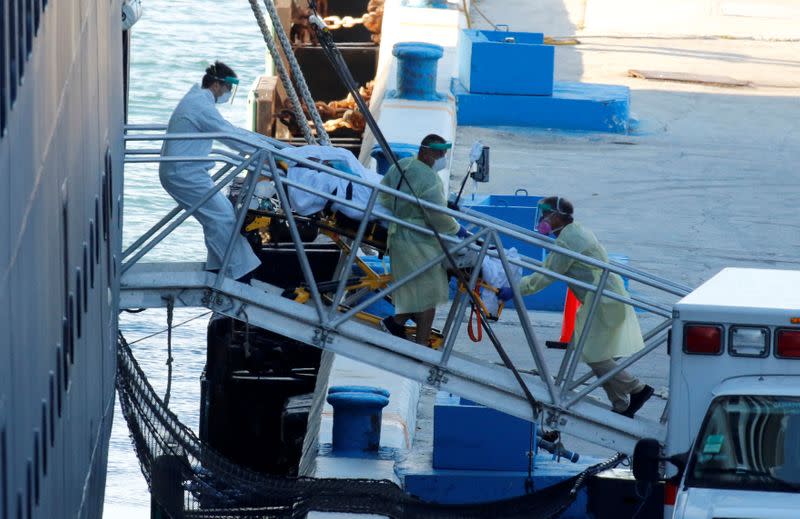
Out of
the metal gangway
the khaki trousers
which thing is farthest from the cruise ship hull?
the khaki trousers

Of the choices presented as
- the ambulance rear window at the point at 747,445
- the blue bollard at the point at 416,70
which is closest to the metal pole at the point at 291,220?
the ambulance rear window at the point at 747,445

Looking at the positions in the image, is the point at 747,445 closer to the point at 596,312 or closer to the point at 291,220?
the point at 596,312

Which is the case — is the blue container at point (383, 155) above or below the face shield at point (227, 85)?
below

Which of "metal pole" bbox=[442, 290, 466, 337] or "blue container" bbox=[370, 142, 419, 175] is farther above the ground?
"blue container" bbox=[370, 142, 419, 175]

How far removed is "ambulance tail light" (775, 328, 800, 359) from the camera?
8.18 m

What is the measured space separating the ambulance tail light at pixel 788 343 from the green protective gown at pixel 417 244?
2980 millimetres

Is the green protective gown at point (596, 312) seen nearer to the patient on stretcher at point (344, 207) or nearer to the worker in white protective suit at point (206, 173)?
the patient on stretcher at point (344, 207)

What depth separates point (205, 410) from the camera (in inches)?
637

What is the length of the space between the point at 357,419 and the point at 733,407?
3.39 m

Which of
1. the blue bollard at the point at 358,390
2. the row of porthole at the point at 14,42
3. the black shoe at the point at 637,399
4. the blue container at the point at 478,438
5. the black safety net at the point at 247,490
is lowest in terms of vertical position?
the black safety net at the point at 247,490

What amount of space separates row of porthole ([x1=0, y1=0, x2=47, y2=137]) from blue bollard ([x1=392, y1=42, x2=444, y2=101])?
534 inches

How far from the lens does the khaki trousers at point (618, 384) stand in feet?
35.8

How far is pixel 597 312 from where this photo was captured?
10930 millimetres

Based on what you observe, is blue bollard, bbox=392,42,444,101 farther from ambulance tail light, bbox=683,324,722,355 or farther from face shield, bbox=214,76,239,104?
ambulance tail light, bbox=683,324,722,355
